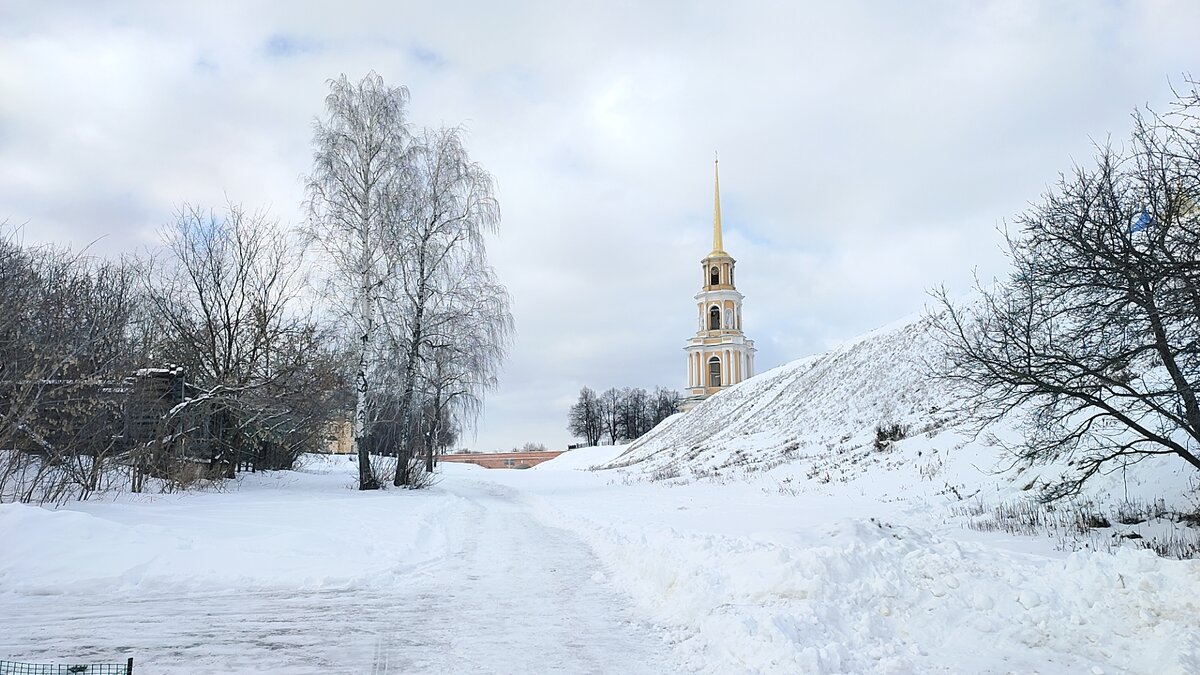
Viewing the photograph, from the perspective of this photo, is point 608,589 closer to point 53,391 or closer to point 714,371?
point 53,391

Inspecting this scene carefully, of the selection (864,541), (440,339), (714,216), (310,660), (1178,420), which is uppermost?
(714,216)

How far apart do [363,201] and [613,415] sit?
269 feet

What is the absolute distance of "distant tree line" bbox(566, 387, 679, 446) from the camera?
101 meters

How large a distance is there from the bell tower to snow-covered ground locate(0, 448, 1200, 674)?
65.4 m

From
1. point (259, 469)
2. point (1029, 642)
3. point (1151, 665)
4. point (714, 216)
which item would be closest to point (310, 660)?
point (1029, 642)

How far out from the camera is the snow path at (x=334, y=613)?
571 centimetres

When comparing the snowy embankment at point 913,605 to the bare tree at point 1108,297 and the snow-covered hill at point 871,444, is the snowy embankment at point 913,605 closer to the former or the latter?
the bare tree at point 1108,297

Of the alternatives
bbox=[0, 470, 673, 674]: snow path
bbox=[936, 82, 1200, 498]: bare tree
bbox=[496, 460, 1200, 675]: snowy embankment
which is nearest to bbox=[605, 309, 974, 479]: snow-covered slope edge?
bbox=[936, 82, 1200, 498]: bare tree

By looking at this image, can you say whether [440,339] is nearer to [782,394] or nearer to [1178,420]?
[1178,420]

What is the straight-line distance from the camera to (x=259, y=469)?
27.2 m

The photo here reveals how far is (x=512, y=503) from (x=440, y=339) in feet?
16.6

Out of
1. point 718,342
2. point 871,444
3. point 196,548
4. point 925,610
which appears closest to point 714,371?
point 718,342

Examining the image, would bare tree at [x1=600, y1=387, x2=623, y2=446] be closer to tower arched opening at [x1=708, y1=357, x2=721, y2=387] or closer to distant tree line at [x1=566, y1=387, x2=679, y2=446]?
distant tree line at [x1=566, y1=387, x2=679, y2=446]

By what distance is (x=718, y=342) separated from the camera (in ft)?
254
